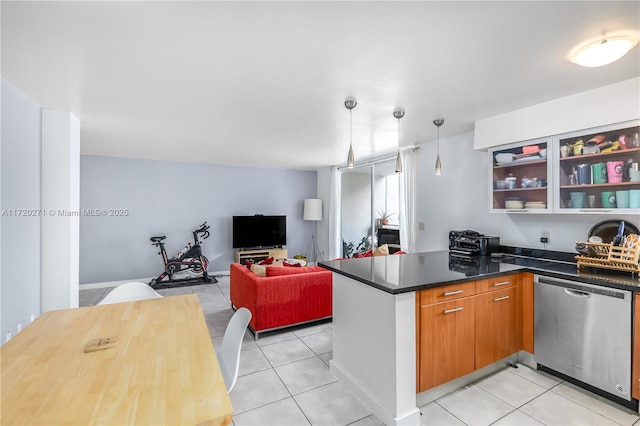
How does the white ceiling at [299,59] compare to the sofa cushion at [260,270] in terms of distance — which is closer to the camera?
the white ceiling at [299,59]

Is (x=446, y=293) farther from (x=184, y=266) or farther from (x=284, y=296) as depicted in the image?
(x=184, y=266)

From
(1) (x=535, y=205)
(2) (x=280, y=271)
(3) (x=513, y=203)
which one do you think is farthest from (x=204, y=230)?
(1) (x=535, y=205)

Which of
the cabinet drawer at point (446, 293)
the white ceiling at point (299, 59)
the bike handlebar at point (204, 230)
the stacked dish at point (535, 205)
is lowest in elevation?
the cabinet drawer at point (446, 293)

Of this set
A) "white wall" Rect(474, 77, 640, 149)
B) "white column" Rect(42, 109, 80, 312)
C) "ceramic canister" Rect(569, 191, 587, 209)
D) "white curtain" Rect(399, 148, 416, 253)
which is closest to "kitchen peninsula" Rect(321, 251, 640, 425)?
"ceramic canister" Rect(569, 191, 587, 209)

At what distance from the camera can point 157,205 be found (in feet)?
19.0

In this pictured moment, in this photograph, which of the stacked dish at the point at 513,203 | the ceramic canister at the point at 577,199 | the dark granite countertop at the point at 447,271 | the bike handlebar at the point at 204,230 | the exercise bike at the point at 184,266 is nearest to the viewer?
the dark granite countertop at the point at 447,271

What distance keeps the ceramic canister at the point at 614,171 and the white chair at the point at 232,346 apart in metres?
2.96

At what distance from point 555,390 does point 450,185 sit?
2417mm

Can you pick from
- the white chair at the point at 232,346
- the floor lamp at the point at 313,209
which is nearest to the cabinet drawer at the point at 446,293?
the white chair at the point at 232,346

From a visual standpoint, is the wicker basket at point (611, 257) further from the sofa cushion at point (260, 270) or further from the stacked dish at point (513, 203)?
the sofa cushion at point (260, 270)

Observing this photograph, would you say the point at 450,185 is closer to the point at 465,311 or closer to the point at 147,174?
the point at 465,311

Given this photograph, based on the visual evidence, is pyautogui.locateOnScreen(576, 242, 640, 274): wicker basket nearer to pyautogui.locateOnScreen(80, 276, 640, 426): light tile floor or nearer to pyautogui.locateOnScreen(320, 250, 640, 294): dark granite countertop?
pyautogui.locateOnScreen(320, 250, 640, 294): dark granite countertop

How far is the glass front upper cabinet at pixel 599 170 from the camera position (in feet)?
7.53

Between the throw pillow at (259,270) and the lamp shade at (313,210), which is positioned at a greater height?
the lamp shade at (313,210)
